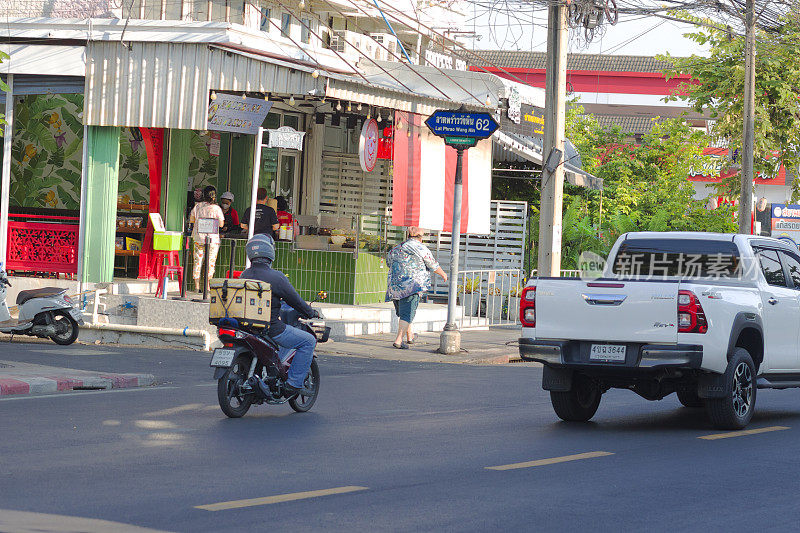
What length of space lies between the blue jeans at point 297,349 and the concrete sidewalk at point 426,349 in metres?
7.10

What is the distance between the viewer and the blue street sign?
19781mm

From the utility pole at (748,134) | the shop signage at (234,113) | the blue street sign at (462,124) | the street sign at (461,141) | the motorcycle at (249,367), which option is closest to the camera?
the motorcycle at (249,367)

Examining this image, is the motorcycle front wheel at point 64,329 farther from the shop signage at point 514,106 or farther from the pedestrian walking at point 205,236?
the shop signage at point 514,106

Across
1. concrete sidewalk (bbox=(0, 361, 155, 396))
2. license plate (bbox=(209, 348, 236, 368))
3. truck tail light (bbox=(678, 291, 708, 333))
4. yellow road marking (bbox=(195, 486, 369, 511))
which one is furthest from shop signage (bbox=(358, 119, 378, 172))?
yellow road marking (bbox=(195, 486, 369, 511))

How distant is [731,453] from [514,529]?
151 inches

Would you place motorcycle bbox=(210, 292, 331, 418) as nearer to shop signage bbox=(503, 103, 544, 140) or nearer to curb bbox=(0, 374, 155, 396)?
curb bbox=(0, 374, 155, 396)

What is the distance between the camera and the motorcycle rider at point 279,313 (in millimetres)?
11906

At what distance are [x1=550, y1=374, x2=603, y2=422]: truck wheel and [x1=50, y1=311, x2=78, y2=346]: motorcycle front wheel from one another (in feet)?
31.2

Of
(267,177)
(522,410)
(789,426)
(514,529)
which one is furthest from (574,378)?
(267,177)

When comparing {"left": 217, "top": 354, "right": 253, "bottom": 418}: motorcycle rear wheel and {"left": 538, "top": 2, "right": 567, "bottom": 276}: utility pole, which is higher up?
{"left": 538, "top": 2, "right": 567, "bottom": 276}: utility pole

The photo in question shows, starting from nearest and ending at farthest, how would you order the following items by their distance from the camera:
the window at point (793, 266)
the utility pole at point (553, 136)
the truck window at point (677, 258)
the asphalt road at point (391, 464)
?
the asphalt road at point (391, 464) < the truck window at point (677, 258) < the window at point (793, 266) < the utility pole at point (553, 136)

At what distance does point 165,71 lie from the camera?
21.6 meters

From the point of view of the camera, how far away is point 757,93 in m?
32.7

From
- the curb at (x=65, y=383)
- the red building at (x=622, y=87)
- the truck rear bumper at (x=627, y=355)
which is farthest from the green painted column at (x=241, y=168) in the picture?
the red building at (x=622, y=87)
